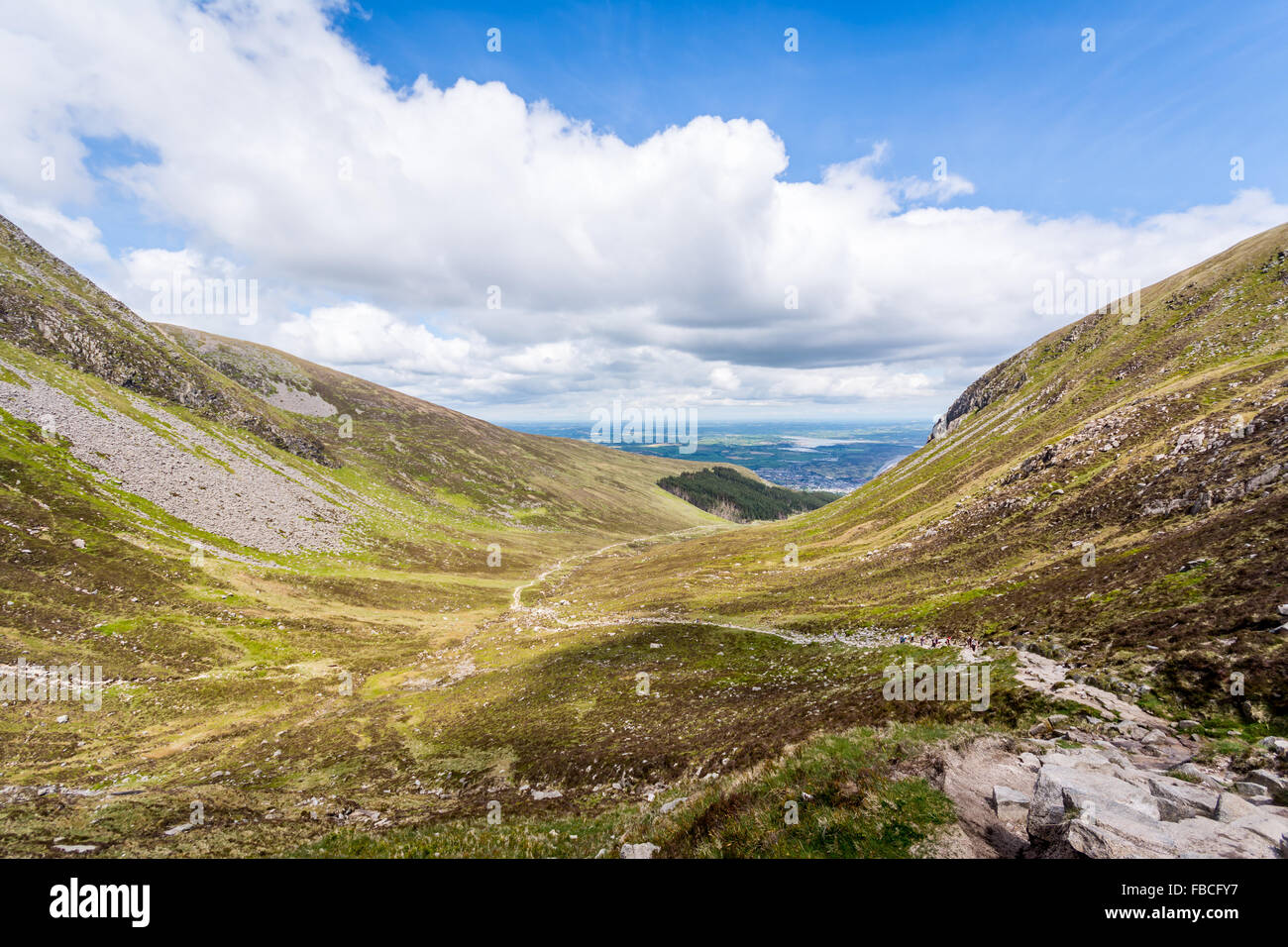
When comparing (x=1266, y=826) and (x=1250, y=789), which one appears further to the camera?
(x=1250, y=789)

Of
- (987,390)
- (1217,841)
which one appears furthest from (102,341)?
(987,390)

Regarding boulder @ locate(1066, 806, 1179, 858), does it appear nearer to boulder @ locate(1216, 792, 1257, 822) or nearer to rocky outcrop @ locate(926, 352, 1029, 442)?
boulder @ locate(1216, 792, 1257, 822)

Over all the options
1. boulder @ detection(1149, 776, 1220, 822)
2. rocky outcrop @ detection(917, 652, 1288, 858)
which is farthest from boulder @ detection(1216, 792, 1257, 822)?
boulder @ detection(1149, 776, 1220, 822)

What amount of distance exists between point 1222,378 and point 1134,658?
187 feet

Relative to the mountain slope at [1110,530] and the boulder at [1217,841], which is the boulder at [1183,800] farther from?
the mountain slope at [1110,530]

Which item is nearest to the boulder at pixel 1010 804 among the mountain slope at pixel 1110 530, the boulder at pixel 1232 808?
the boulder at pixel 1232 808

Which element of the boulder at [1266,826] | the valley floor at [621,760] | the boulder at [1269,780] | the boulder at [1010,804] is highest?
the boulder at [1266,826]

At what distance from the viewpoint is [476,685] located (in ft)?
136

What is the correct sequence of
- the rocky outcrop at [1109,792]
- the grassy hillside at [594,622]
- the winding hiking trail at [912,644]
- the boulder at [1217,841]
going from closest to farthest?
the boulder at [1217,841]
the rocky outcrop at [1109,792]
the winding hiking trail at [912,644]
the grassy hillside at [594,622]

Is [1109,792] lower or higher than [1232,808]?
lower

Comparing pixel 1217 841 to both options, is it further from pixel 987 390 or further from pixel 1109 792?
pixel 987 390

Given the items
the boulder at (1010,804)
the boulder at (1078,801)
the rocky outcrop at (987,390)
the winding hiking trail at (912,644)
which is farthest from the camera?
the rocky outcrop at (987,390)

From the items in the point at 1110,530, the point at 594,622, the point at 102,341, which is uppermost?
the point at 102,341
